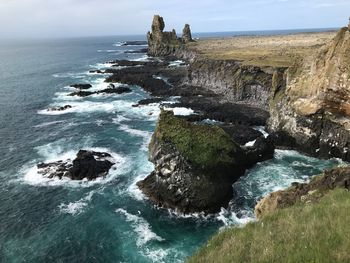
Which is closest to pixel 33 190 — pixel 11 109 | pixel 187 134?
pixel 187 134

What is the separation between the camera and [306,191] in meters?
25.4

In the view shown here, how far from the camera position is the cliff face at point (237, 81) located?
226ft

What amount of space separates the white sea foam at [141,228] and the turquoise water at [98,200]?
85 mm

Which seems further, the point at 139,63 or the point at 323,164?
the point at 139,63

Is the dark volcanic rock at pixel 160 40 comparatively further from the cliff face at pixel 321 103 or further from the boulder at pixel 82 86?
the cliff face at pixel 321 103

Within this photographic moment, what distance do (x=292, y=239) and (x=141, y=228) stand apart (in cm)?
1980

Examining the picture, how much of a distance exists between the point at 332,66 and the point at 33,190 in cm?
3635

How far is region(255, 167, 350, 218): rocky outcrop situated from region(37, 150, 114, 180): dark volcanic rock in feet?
73.6

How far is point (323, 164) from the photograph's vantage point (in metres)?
44.1

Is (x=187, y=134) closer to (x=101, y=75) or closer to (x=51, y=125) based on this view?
(x=51, y=125)

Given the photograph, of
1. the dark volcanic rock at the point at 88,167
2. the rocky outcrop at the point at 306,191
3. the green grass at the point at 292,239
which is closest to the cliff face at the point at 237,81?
the dark volcanic rock at the point at 88,167

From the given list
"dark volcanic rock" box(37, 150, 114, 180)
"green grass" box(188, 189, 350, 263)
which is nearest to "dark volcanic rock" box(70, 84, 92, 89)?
"dark volcanic rock" box(37, 150, 114, 180)

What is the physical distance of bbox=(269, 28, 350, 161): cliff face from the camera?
4309 cm

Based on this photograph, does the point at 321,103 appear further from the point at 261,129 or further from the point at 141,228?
the point at 141,228
